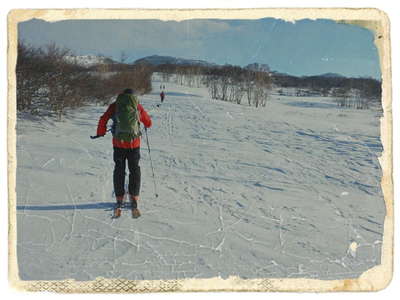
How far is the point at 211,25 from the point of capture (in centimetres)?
286

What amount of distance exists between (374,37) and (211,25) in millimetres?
1482

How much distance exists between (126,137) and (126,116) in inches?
7.5

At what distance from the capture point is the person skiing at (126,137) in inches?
107

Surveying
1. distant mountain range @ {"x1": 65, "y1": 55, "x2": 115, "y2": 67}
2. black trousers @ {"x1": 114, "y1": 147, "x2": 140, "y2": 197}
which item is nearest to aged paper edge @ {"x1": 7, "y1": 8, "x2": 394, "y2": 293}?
distant mountain range @ {"x1": 65, "y1": 55, "x2": 115, "y2": 67}

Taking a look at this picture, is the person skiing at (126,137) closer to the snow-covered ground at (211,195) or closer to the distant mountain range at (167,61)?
the snow-covered ground at (211,195)

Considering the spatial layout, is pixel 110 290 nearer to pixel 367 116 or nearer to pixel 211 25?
pixel 211 25

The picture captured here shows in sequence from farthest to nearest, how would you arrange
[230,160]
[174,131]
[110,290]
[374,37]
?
1. [230,160]
2. [174,131]
3. [374,37]
4. [110,290]

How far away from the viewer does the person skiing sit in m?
2.71

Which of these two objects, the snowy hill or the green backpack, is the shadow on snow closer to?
the green backpack

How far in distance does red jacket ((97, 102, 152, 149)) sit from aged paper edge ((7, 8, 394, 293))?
0.80m

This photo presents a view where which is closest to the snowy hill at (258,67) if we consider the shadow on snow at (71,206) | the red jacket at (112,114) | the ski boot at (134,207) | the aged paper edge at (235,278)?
the aged paper edge at (235,278)

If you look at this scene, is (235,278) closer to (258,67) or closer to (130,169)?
(130,169)

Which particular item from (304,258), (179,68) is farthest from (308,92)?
(304,258)

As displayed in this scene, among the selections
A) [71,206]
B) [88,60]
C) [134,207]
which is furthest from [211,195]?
[88,60]
